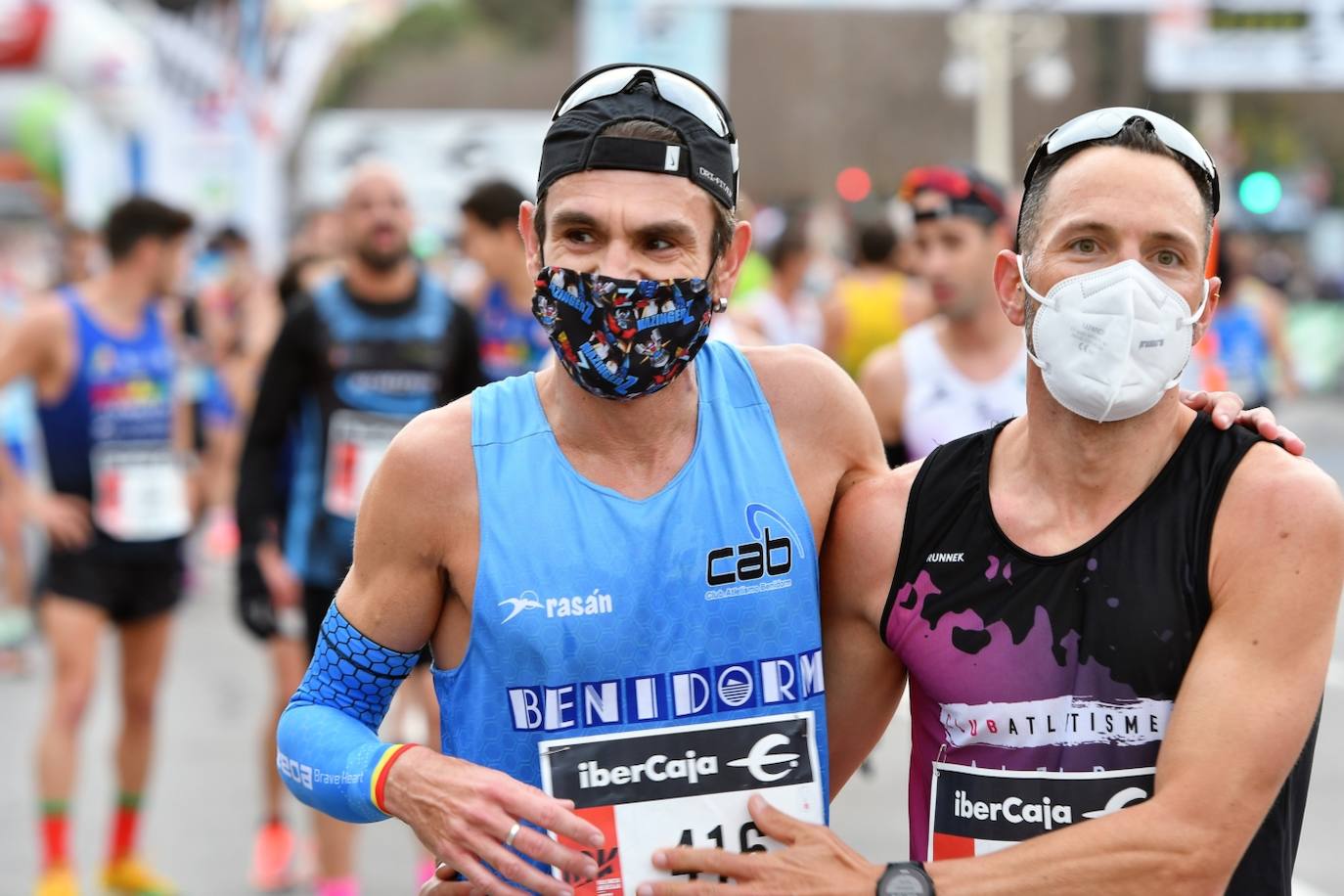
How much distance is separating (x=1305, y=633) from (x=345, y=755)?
54.1 inches

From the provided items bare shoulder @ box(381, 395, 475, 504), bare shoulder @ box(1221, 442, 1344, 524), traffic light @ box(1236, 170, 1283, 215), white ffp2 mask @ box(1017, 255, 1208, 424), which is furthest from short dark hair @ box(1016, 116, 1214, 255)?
traffic light @ box(1236, 170, 1283, 215)

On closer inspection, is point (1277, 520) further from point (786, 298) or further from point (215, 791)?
point (786, 298)

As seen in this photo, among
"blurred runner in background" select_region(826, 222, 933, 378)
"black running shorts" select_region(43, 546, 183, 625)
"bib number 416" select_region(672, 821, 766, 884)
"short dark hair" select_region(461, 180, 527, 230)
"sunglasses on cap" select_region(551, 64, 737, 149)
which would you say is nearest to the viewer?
"bib number 416" select_region(672, 821, 766, 884)

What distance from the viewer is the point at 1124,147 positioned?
2582 millimetres

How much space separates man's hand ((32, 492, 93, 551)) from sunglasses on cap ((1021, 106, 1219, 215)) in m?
4.78

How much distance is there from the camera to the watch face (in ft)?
7.89

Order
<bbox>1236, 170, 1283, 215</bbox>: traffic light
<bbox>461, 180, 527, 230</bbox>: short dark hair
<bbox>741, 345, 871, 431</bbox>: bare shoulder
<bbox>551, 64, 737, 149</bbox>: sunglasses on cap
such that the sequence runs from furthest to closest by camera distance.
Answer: <bbox>1236, 170, 1283, 215</bbox>: traffic light
<bbox>461, 180, 527, 230</bbox>: short dark hair
<bbox>741, 345, 871, 431</bbox>: bare shoulder
<bbox>551, 64, 737, 149</bbox>: sunglasses on cap

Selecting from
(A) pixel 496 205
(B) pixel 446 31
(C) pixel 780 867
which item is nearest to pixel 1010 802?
(C) pixel 780 867

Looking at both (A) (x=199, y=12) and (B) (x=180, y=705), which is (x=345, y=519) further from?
(A) (x=199, y=12)

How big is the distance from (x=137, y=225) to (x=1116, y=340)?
5311 mm

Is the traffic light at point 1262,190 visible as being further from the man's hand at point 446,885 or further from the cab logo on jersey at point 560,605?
the man's hand at point 446,885

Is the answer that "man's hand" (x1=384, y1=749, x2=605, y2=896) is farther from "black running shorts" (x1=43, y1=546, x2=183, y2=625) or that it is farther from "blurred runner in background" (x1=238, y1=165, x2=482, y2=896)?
"black running shorts" (x1=43, y1=546, x2=183, y2=625)

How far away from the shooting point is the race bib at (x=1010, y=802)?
251 centimetres

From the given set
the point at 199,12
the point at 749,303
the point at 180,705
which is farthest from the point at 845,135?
the point at 180,705
